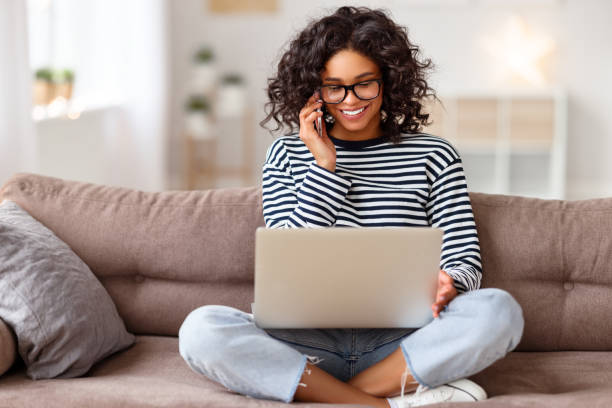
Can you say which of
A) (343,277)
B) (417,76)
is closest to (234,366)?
(343,277)

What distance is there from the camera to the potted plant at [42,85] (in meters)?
3.61

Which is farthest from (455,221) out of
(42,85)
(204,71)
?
(204,71)

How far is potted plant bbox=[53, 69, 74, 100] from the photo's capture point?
3.76 m

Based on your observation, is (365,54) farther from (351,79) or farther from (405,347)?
(405,347)

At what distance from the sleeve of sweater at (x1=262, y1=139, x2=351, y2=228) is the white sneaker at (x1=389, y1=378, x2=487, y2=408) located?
1.38 feet

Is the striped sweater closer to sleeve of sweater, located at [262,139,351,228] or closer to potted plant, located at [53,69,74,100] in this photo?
sleeve of sweater, located at [262,139,351,228]

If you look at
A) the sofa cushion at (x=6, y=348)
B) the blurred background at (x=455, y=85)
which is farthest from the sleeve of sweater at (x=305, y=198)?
the blurred background at (x=455, y=85)

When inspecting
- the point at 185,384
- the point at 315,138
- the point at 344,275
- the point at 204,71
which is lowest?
the point at 185,384

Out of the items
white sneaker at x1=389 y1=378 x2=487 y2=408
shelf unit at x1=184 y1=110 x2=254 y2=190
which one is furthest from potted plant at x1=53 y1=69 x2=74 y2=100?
white sneaker at x1=389 y1=378 x2=487 y2=408

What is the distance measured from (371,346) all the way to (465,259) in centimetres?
29

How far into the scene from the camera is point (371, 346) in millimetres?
1545

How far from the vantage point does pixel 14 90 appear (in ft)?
8.79

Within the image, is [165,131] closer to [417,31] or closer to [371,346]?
[417,31]

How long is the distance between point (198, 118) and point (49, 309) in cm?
399
